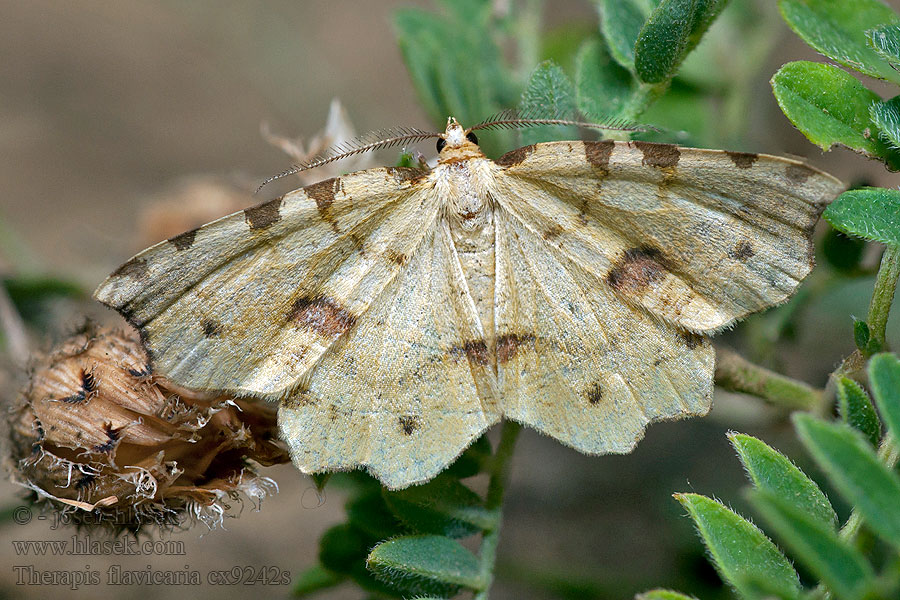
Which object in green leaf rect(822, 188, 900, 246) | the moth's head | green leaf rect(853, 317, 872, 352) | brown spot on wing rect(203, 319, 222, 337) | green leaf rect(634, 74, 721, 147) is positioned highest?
green leaf rect(634, 74, 721, 147)

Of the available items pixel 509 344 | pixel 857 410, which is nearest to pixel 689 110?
pixel 509 344

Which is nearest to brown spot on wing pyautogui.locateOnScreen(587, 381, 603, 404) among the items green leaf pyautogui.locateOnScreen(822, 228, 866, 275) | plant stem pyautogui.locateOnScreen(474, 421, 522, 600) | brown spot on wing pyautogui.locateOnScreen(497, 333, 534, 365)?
brown spot on wing pyautogui.locateOnScreen(497, 333, 534, 365)

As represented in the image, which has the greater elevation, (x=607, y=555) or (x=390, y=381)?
(x=390, y=381)

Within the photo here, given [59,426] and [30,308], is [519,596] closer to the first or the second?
[59,426]

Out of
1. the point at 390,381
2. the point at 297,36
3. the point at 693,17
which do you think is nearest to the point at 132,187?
the point at 297,36

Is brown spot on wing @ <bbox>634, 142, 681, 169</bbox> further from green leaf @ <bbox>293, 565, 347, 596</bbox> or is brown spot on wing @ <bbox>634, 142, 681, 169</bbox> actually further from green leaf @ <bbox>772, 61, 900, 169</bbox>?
green leaf @ <bbox>293, 565, 347, 596</bbox>

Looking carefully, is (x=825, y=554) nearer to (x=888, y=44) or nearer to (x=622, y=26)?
(x=888, y=44)
